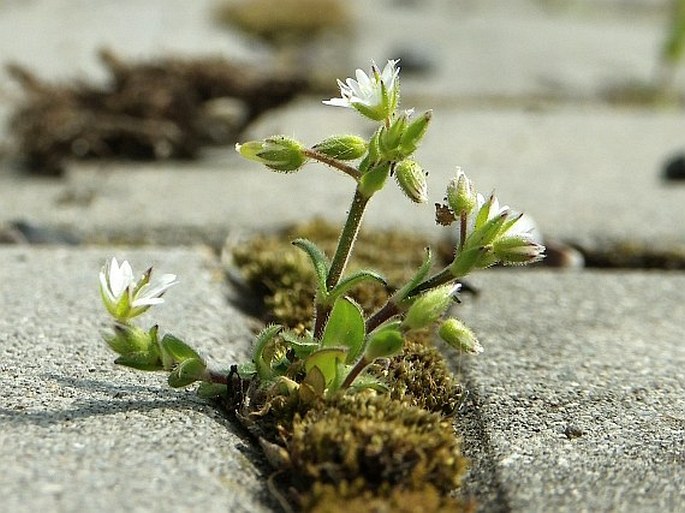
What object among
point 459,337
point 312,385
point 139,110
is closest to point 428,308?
point 459,337

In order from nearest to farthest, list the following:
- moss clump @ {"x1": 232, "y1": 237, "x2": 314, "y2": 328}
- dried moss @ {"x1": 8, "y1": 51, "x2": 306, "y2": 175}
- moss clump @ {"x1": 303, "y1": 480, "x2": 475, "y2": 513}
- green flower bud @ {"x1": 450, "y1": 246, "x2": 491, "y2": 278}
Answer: moss clump @ {"x1": 303, "y1": 480, "x2": 475, "y2": 513}
green flower bud @ {"x1": 450, "y1": 246, "x2": 491, "y2": 278}
moss clump @ {"x1": 232, "y1": 237, "x2": 314, "y2": 328}
dried moss @ {"x1": 8, "y1": 51, "x2": 306, "y2": 175}

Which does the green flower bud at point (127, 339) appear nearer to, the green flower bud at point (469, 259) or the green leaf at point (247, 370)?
the green leaf at point (247, 370)

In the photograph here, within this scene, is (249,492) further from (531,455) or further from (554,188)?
(554,188)

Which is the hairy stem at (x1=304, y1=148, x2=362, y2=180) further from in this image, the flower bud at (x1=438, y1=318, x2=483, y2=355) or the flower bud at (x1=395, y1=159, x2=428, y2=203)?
the flower bud at (x1=438, y1=318, x2=483, y2=355)

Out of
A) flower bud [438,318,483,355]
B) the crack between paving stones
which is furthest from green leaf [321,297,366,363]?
the crack between paving stones

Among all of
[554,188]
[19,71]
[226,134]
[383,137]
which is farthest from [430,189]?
[383,137]

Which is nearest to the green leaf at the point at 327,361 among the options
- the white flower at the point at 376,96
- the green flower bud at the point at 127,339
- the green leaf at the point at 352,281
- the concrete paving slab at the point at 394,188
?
the green leaf at the point at 352,281
